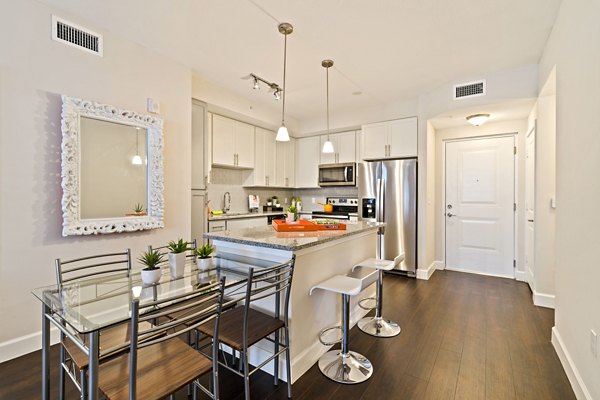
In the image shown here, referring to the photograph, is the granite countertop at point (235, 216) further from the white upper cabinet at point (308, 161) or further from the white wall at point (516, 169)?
the white wall at point (516, 169)

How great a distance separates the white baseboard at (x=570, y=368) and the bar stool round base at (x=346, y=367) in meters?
1.21

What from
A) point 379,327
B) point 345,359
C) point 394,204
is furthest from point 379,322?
point 394,204

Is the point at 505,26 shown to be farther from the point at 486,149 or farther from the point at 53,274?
the point at 53,274

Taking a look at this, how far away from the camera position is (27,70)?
2.16 meters

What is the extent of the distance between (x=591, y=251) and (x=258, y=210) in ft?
14.3

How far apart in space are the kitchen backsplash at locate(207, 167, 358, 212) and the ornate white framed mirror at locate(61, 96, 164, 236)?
1.51 m

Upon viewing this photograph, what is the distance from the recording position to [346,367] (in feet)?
6.61

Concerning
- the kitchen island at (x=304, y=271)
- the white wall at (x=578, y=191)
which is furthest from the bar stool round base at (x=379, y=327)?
the white wall at (x=578, y=191)

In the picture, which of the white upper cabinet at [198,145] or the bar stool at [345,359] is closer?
the bar stool at [345,359]

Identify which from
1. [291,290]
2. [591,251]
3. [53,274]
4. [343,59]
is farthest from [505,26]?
[53,274]

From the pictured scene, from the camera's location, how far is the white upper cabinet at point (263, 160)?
4.82 m

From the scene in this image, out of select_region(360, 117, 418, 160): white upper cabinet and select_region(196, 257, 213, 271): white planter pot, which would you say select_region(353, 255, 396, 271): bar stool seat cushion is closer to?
select_region(196, 257, 213, 271): white planter pot

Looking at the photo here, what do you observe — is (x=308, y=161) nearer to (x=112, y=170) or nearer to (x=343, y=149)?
(x=343, y=149)

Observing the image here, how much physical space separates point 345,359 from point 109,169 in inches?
102
